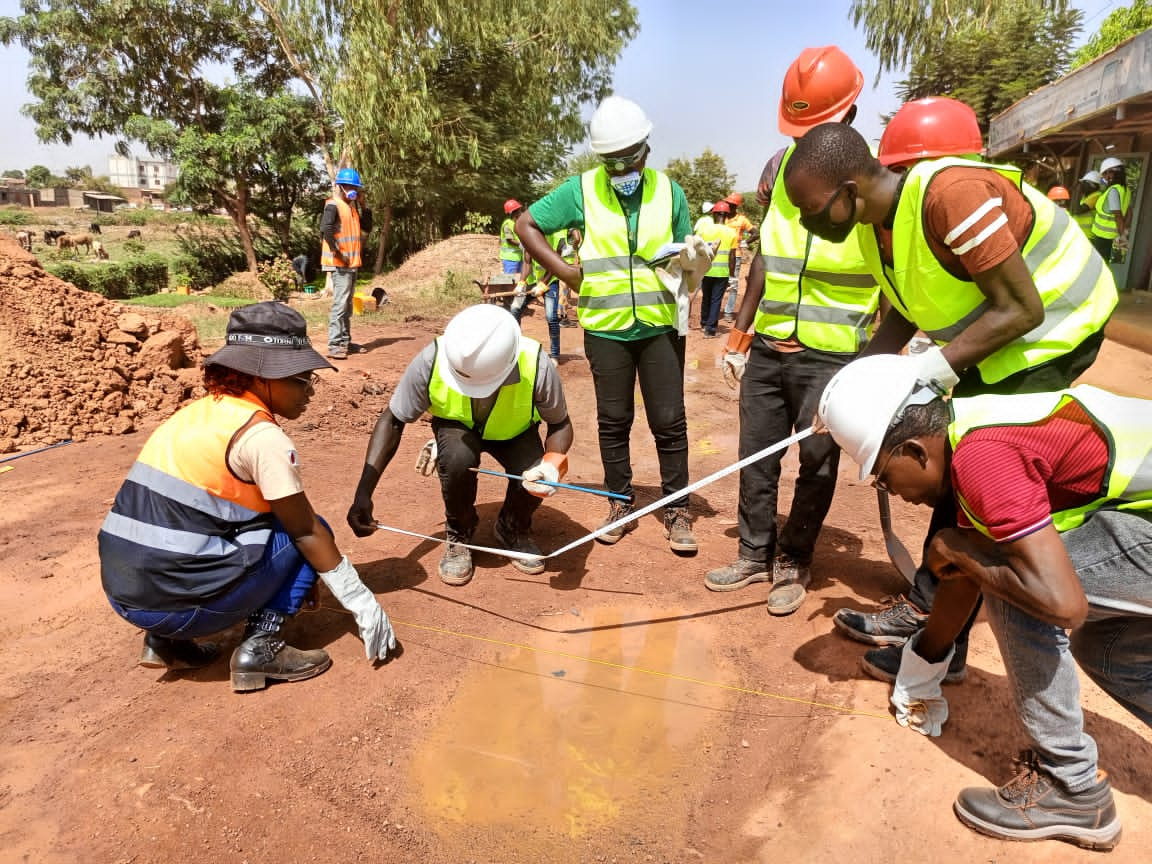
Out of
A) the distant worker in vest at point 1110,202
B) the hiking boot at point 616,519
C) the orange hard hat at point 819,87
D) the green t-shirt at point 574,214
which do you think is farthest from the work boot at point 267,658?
the distant worker in vest at point 1110,202

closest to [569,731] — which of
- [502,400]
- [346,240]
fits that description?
[502,400]

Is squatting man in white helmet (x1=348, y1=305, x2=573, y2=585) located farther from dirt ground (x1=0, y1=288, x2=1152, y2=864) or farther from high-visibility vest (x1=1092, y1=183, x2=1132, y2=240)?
high-visibility vest (x1=1092, y1=183, x2=1132, y2=240)

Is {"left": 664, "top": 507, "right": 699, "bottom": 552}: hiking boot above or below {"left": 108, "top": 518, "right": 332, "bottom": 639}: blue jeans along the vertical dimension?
below

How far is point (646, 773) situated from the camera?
240 centimetres

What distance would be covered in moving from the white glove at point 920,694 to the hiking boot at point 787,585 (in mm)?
757

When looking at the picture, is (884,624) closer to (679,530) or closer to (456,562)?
(679,530)

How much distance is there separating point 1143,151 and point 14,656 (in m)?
14.7

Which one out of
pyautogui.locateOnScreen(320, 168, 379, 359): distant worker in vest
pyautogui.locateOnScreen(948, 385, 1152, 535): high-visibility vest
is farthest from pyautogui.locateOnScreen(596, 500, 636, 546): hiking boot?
pyautogui.locateOnScreen(320, 168, 379, 359): distant worker in vest

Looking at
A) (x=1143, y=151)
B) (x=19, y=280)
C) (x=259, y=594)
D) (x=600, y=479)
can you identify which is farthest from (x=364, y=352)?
(x=1143, y=151)

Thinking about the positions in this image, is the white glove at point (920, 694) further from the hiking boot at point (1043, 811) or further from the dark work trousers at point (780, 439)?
the dark work trousers at point (780, 439)

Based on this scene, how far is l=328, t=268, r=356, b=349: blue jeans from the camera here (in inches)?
337

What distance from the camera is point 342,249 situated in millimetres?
8594

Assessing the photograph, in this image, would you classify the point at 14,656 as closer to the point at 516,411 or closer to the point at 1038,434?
the point at 516,411

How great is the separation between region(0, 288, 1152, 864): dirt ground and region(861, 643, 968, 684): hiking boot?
5 centimetres
